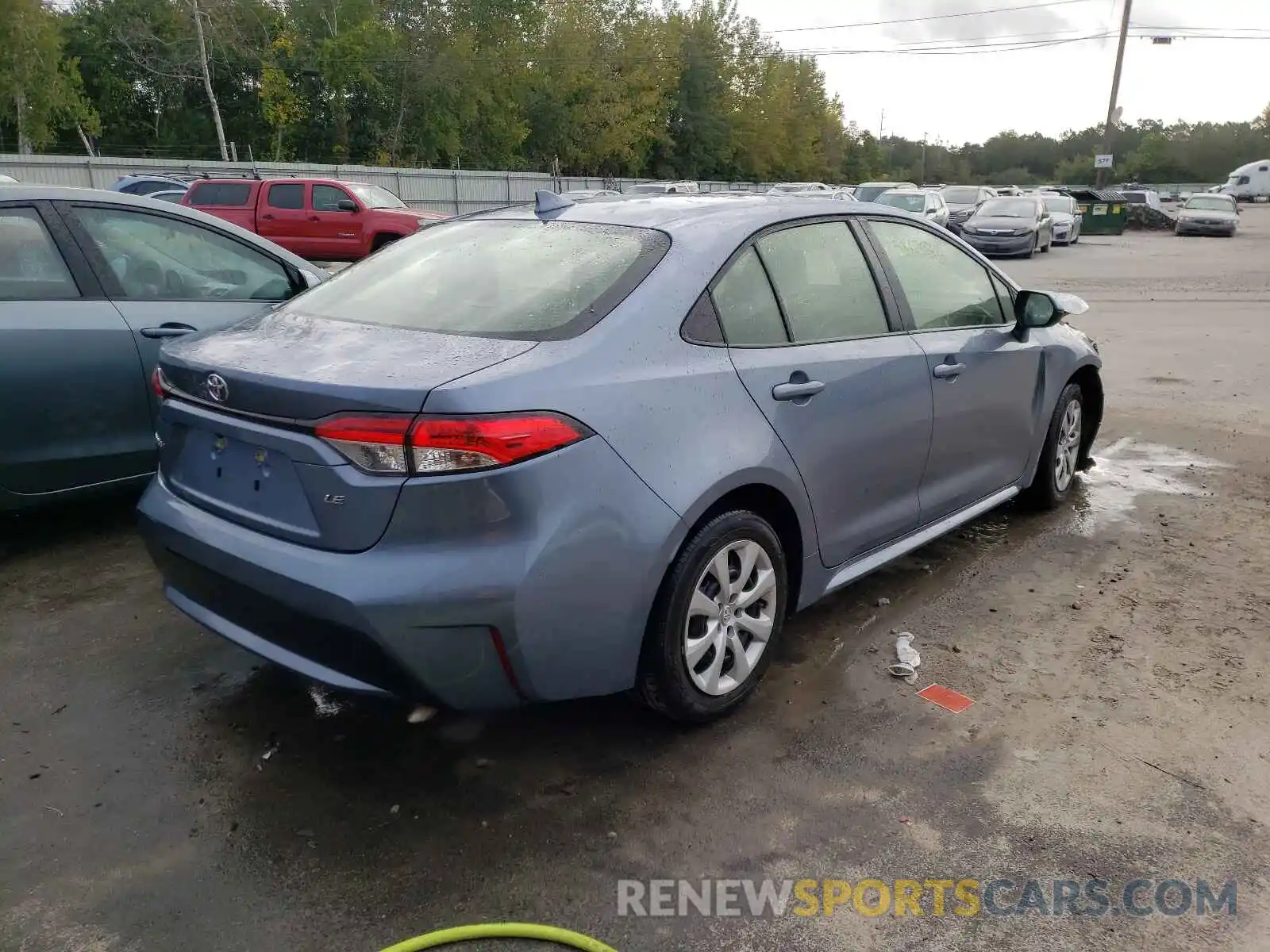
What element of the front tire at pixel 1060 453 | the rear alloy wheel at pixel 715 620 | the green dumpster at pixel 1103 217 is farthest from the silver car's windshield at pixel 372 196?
the green dumpster at pixel 1103 217

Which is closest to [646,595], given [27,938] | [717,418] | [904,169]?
[717,418]

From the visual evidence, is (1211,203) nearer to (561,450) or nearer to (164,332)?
(164,332)

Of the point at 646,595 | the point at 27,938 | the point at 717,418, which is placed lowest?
the point at 27,938

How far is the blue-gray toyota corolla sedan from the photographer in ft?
7.85

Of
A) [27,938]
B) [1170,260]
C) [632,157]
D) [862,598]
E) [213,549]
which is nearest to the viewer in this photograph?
[27,938]

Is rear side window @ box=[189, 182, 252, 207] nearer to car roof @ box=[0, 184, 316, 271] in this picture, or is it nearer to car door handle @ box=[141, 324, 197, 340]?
car roof @ box=[0, 184, 316, 271]

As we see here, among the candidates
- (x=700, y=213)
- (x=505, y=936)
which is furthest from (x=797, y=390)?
(x=505, y=936)

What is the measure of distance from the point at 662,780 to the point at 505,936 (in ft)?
2.39

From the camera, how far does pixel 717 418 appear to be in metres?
2.85

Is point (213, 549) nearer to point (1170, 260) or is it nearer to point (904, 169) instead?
point (1170, 260)

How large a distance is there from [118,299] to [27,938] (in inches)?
119

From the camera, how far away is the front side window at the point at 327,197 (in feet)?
60.4

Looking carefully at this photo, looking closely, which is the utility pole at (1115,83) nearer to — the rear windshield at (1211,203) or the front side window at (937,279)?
the rear windshield at (1211,203)

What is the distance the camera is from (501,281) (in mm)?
3064
